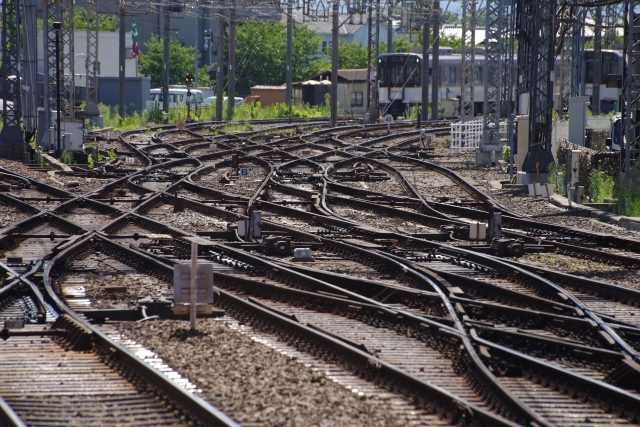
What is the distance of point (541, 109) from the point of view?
74.1ft

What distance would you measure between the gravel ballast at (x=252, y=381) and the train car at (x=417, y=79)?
42370mm

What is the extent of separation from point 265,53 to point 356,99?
70.2 ft

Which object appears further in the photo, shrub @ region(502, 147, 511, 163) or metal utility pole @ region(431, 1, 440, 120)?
metal utility pole @ region(431, 1, 440, 120)

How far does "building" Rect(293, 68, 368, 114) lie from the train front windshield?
8279 millimetres

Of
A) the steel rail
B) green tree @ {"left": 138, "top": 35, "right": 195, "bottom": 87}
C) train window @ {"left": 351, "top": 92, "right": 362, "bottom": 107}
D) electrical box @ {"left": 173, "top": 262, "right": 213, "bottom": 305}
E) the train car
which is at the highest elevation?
green tree @ {"left": 138, "top": 35, "right": 195, "bottom": 87}

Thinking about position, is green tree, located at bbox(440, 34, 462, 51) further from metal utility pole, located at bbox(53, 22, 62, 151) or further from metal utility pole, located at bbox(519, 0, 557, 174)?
metal utility pole, located at bbox(519, 0, 557, 174)

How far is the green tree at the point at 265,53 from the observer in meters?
84.9

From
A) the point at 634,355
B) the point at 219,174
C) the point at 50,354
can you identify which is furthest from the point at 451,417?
the point at 219,174

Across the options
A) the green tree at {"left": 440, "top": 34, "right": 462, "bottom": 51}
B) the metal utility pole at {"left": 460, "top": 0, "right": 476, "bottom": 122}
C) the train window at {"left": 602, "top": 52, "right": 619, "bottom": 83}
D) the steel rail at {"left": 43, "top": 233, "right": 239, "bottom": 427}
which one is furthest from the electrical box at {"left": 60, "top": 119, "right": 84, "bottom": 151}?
the green tree at {"left": 440, "top": 34, "right": 462, "bottom": 51}

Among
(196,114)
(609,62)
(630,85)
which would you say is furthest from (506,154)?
(196,114)

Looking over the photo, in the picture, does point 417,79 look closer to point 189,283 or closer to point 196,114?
point 196,114

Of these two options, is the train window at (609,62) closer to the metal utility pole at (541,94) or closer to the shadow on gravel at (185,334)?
the metal utility pole at (541,94)

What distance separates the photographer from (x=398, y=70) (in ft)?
175

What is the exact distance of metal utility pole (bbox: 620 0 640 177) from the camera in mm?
17812
